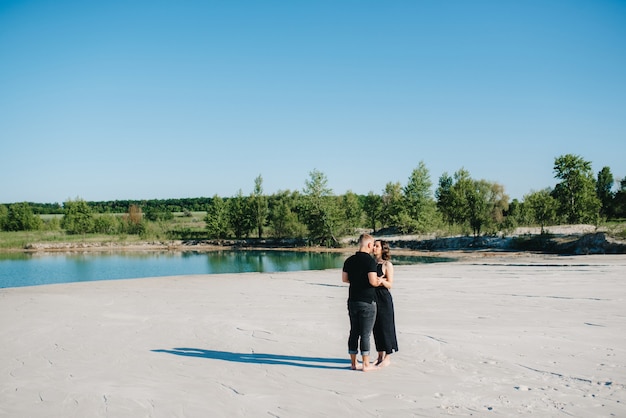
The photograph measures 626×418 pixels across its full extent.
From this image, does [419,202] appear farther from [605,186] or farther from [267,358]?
[267,358]

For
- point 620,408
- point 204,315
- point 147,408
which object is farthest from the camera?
point 204,315

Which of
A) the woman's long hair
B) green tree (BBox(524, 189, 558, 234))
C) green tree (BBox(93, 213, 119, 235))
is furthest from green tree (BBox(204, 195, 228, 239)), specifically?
the woman's long hair

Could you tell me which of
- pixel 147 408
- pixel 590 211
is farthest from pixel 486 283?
pixel 590 211

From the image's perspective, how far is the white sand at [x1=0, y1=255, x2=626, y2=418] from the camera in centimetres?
535

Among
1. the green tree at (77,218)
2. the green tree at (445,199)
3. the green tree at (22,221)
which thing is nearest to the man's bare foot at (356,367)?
the green tree at (445,199)

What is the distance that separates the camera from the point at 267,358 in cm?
737

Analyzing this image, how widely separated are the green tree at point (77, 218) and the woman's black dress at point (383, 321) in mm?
84037

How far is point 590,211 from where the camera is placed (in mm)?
43062

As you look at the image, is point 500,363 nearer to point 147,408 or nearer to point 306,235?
point 147,408

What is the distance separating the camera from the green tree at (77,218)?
→ 8050cm

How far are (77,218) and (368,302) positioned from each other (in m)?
85.9

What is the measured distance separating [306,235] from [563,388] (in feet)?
189

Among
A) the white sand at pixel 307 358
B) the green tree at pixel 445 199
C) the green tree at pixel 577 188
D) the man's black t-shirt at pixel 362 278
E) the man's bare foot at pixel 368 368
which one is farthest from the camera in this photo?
the green tree at pixel 445 199

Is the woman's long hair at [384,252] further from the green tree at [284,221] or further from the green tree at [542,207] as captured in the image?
the green tree at [284,221]
